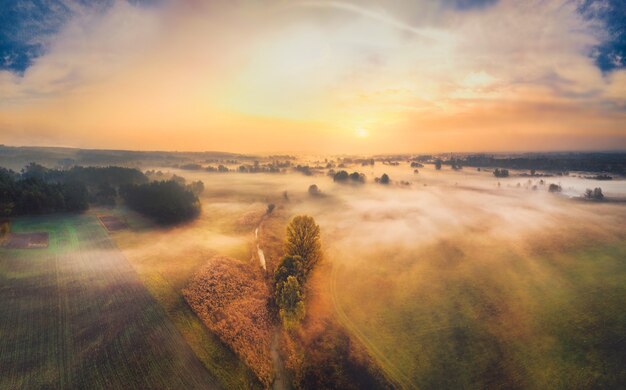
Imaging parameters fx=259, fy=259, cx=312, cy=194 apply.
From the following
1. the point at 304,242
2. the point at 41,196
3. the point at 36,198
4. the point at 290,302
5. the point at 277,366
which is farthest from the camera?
the point at 41,196

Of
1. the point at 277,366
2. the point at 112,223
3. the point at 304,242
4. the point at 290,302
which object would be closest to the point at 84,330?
the point at 277,366

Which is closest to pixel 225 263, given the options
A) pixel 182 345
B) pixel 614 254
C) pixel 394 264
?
pixel 182 345

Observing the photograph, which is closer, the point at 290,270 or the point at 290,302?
the point at 290,302

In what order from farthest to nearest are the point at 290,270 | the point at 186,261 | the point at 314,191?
the point at 314,191 < the point at 186,261 < the point at 290,270

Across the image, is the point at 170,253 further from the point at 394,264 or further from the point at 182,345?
the point at 394,264

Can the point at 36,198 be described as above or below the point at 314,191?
above

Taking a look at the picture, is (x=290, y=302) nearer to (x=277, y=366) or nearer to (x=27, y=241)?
(x=277, y=366)

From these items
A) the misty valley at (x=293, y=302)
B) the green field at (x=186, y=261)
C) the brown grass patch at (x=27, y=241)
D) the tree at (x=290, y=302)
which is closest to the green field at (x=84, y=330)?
the misty valley at (x=293, y=302)
